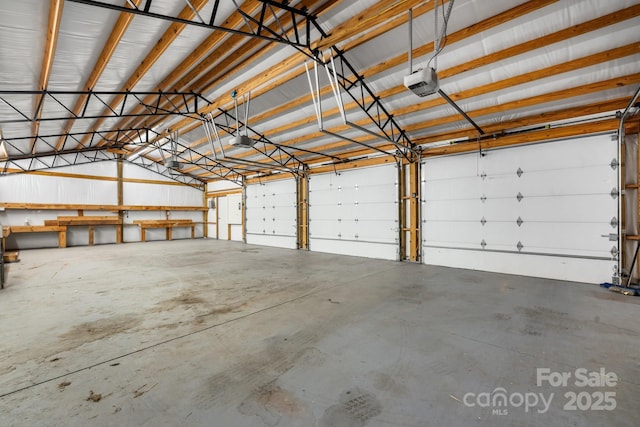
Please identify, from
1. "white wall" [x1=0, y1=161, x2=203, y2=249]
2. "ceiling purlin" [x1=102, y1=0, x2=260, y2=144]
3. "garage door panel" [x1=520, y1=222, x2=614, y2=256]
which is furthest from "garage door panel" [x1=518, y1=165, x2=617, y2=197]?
"white wall" [x1=0, y1=161, x2=203, y2=249]

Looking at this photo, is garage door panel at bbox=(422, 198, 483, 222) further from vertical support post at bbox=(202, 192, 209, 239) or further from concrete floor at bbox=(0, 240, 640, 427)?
vertical support post at bbox=(202, 192, 209, 239)

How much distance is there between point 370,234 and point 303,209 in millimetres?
3190

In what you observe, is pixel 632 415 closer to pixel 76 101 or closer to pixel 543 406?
pixel 543 406

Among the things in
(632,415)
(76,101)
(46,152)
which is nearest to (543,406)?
(632,415)

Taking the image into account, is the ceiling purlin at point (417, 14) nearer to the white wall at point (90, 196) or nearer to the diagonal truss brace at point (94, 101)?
the diagonal truss brace at point (94, 101)

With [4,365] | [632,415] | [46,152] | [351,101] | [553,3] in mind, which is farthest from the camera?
[46,152]

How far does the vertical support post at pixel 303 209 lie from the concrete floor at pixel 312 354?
5.65 m

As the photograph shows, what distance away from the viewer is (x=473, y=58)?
4.33 m

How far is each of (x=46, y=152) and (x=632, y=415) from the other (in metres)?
16.0

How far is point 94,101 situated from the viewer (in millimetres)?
6238

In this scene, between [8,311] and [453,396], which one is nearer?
[453,396]

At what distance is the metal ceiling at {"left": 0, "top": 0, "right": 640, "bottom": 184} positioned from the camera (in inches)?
135

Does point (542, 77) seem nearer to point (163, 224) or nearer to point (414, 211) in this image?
point (414, 211)

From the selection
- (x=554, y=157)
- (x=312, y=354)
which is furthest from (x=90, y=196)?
(x=554, y=157)
